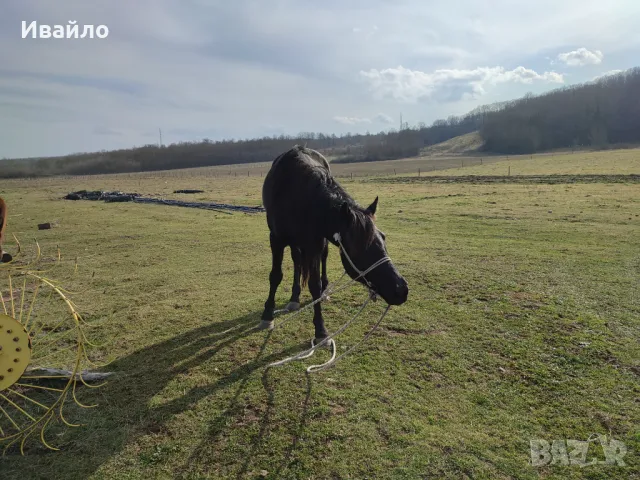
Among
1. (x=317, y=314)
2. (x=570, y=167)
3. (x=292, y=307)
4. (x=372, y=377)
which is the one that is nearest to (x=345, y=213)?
(x=317, y=314)

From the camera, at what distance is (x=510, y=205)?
17.2 metres

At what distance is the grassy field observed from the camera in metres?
2.95

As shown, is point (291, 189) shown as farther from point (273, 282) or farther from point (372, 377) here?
point (372, 377)

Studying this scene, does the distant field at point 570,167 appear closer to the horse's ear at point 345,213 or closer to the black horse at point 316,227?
the black horse at point 316,227

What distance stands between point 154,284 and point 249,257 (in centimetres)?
248

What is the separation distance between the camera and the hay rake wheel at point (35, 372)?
2.71m

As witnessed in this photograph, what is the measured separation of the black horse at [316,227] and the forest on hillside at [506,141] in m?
90.9

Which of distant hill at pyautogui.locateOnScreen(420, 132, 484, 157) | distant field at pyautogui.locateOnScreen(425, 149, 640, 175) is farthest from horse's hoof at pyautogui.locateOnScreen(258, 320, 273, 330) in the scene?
distant hill at pyautogui.locateOnScreen(420, 132, 484, 157)

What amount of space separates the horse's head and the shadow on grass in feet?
4.30

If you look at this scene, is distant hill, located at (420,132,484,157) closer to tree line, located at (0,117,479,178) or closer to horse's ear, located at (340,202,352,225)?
tree line, located at (0,117,479,178)

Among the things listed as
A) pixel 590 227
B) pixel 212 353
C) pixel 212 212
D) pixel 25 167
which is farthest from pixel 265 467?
pixel 25 167

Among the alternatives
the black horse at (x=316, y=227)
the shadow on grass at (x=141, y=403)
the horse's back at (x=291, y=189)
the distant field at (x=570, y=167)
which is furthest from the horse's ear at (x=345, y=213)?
the distant field at (x=570, y=167)

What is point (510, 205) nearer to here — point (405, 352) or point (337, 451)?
point (405, 352)

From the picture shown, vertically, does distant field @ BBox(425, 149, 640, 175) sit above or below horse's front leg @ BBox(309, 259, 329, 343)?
above
